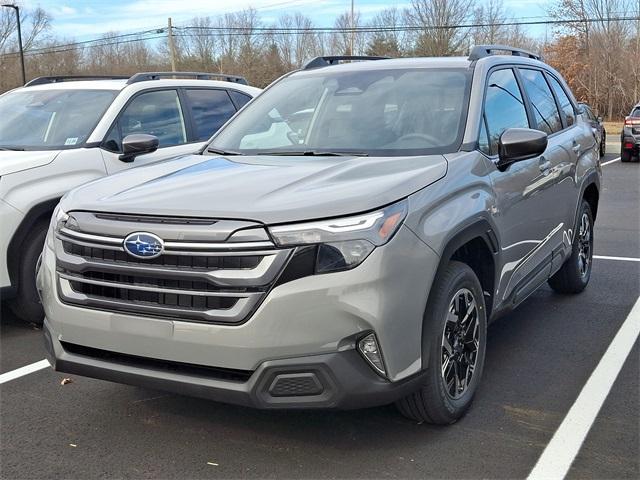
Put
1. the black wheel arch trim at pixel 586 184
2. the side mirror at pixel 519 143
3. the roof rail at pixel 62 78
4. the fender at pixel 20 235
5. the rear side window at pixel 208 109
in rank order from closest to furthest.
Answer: the side mirror at pixel 519 143, the fender at pixel 20 235, the black wheel arch trim at pixel 586 184, the rear side window at pixel 208 109, the roof rail at pixel 62 78

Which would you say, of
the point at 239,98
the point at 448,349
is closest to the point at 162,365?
the point at 448,349

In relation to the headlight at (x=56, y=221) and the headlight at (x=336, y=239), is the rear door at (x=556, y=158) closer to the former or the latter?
the headlight at (x=336, y=239)

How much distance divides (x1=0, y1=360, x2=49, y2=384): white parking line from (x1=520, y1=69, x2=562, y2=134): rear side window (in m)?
3.70

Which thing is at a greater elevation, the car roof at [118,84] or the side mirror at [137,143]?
the car roof at [118,84]

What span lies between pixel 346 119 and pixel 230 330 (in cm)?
189

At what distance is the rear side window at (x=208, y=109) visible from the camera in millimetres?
6734

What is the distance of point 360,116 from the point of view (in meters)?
4.23

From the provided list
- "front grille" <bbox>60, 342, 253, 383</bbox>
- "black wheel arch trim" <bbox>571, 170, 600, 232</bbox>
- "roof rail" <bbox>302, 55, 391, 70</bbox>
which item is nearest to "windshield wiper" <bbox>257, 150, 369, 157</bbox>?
"roof rail" <bbox>302, 55, 391, 70</bbox>

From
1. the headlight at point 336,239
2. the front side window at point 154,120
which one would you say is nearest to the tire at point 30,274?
the front side window at point 154,120

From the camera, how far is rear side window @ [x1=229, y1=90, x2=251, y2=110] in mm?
7281

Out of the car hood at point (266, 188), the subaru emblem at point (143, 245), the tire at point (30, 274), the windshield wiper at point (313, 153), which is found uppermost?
the windshield wiper at point (313, 153)

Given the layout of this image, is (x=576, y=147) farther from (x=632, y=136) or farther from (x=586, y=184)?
(x=632, y=136)

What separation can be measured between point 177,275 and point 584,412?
2269 mm

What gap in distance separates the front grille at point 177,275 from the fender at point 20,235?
2.05 metres
